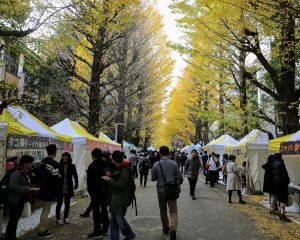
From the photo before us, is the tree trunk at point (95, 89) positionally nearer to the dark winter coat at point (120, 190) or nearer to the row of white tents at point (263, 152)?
the row of white tents at point (263, 152)

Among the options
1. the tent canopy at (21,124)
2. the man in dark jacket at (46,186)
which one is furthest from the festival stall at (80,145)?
the man in dark jacket at (46,186)

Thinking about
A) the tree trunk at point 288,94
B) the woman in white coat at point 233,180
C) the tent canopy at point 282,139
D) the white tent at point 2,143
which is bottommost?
the woman in white coat at point 233,180

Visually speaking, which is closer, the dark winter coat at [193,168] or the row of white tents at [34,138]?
the row of white tents at [34,138]

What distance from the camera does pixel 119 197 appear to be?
5168mm

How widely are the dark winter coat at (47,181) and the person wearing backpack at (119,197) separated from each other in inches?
49.5

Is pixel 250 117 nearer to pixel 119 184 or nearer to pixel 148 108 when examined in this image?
pixel 119 184

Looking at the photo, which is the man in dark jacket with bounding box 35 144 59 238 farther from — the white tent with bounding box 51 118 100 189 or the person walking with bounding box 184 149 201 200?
the person walking with bounding box 184 149 201 200

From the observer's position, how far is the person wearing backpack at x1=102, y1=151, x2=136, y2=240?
510 cm

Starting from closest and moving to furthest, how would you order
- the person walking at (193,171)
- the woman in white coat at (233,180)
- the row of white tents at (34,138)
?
the row of white tents at (34,138)
the woman in white coat at (233,180)
the person walking at (193,171)

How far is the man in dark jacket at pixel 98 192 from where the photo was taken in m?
5.77

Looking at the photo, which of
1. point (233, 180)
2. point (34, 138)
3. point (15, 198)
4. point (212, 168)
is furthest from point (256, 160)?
point (15, 198)

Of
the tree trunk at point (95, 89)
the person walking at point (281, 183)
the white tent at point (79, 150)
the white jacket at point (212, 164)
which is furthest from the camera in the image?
the white jacket at point (212, 164)

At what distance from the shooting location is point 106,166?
6.27m

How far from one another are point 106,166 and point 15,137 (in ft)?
7.12
